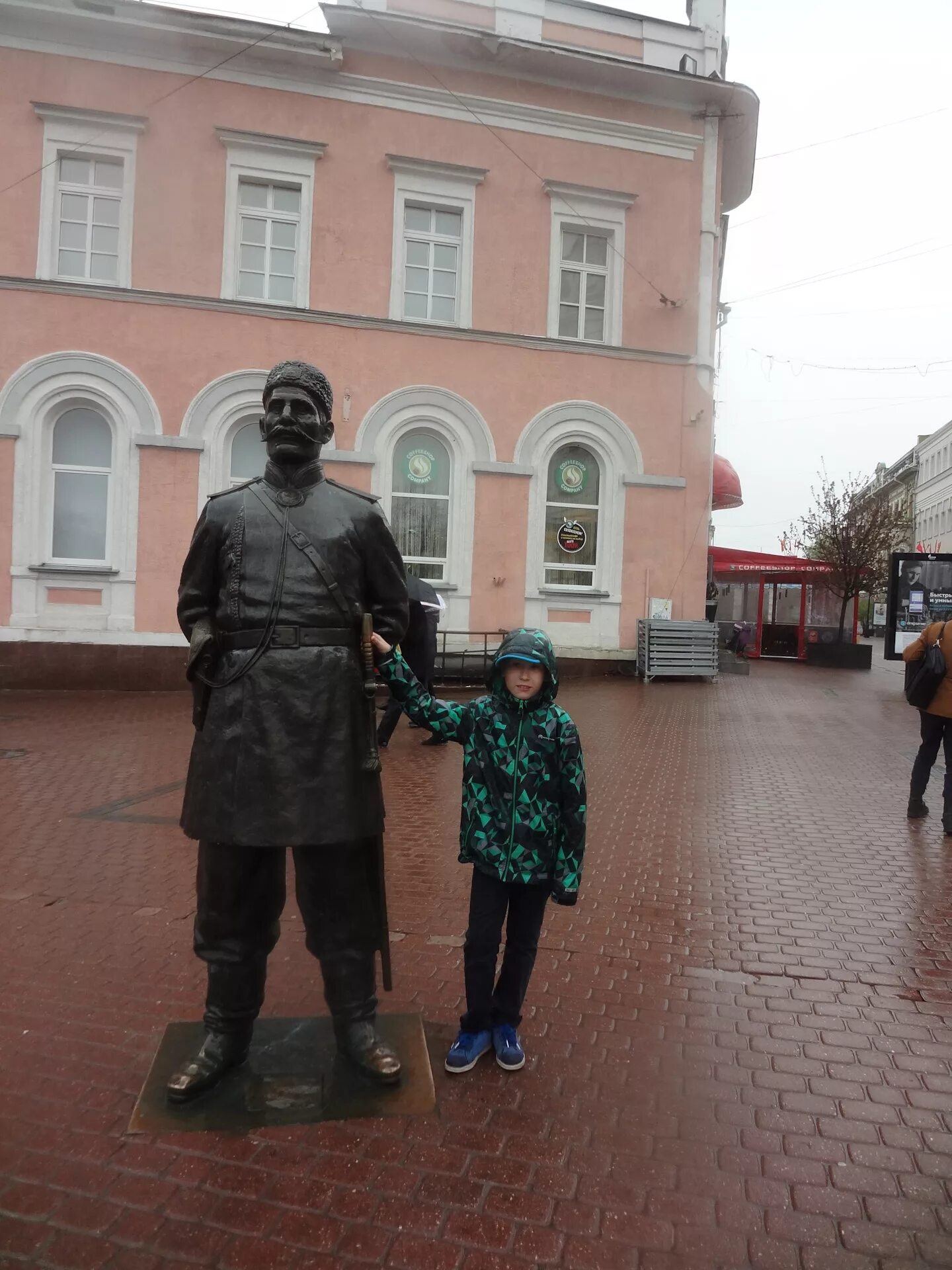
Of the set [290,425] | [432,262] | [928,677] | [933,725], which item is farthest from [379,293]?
[290,425]

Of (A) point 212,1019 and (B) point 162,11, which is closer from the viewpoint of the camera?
(A) point 212,1019

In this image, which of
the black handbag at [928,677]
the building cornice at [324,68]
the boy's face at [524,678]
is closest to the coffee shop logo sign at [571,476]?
the building cornice at [324,68]

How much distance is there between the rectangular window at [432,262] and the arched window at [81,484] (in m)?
5.29

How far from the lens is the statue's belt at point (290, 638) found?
9.21 ft

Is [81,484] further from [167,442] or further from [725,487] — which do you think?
[725,487]

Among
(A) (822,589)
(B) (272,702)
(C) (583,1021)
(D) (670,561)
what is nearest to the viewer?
(B) (272,702)

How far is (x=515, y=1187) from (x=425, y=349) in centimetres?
1359

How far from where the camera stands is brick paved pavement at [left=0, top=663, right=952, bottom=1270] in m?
2.33

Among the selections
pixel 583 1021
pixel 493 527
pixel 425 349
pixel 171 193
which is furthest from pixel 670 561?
pixel 583 1021

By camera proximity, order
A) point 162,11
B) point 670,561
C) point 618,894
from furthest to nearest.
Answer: point 670,561 < point 162,11 < point 618,894

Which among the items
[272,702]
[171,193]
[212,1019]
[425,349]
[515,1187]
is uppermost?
[171,193]

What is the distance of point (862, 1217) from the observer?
243 centimetres

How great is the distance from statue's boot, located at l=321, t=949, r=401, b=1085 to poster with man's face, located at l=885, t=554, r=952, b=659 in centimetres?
1177

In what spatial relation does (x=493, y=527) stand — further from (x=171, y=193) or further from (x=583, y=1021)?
(x=583, y=1021)
